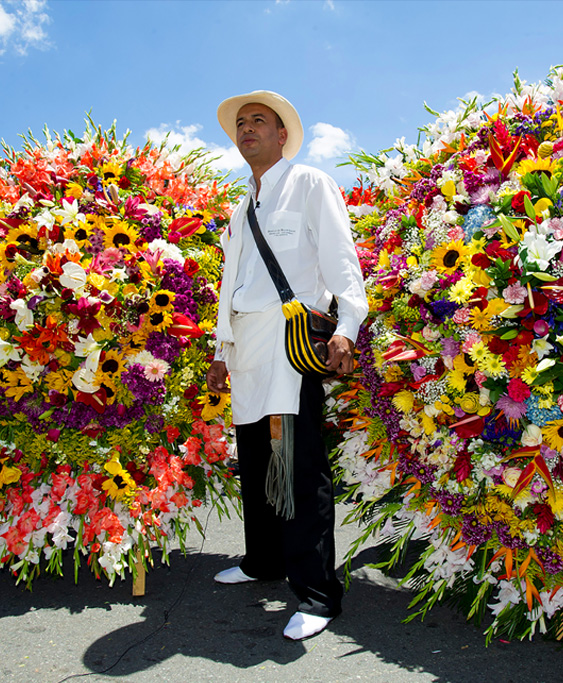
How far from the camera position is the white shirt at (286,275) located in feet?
8.87

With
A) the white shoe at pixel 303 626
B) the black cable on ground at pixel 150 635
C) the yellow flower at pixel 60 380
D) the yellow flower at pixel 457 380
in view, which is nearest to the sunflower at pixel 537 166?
the yellow flower at pixel 457 380

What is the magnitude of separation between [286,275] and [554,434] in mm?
1246

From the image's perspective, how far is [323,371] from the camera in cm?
263

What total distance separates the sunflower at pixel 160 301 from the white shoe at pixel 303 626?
144 centimetres

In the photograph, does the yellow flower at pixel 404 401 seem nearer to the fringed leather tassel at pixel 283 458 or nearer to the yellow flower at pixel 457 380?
the yellow flower at pixel 457 380

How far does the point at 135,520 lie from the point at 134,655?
62 centimetres

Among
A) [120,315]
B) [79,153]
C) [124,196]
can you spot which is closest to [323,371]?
[120,315]

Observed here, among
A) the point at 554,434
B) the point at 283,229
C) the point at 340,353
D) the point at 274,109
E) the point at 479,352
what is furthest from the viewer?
the point at 274,109

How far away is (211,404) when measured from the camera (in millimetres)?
3129

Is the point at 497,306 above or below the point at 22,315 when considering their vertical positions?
below

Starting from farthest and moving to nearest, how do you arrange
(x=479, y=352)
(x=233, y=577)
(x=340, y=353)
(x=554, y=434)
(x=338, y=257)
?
(x=233, y=577)
(x=338, y=257)
(x=340, y=353)
(x=479, y=352)
(x=554, y=434)

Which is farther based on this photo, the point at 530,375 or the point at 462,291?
the point at 462,291

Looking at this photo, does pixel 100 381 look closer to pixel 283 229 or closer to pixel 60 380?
Result: pixel 60 380

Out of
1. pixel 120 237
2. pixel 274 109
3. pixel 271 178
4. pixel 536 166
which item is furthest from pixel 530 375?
pixel 120 237
